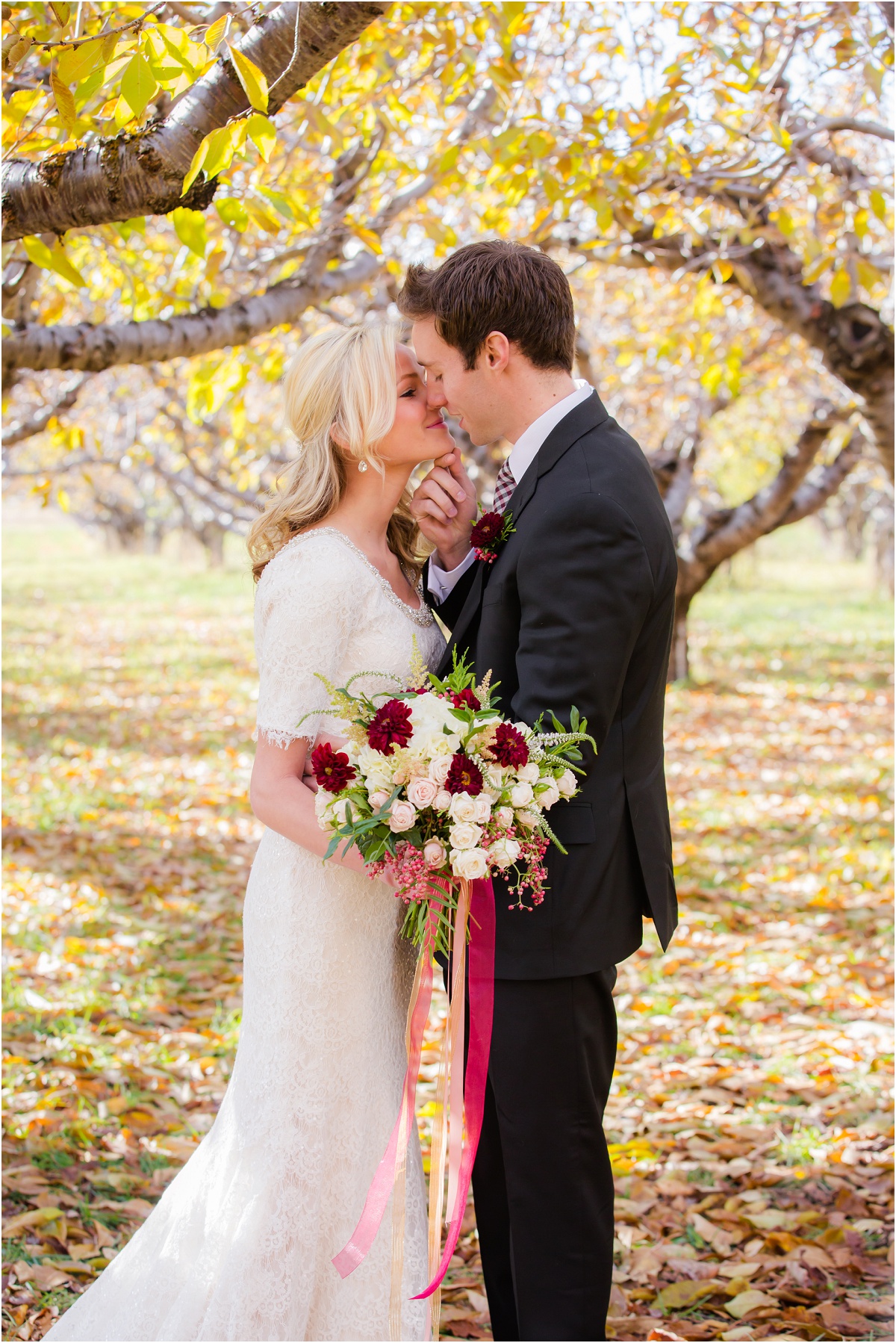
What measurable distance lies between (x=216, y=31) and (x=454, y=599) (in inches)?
59.2

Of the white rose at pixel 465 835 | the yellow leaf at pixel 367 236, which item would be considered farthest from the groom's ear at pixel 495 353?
the yellow leaf at pixel 367 236

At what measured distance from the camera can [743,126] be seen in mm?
5855

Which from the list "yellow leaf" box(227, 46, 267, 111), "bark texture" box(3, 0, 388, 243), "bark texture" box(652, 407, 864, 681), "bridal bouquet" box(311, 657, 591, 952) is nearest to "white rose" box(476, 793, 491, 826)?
"bridal bouquet" box(311, 657, 591, 952)

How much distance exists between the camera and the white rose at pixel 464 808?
211 cm

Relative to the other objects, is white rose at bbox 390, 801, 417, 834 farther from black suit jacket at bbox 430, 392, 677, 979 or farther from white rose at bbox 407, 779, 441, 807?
black suit jacket at bbox 430, 392, 677, 979

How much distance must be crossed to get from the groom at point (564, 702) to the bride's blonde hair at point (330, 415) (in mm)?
221

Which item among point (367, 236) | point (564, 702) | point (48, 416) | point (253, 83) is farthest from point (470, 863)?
point (48, 416)

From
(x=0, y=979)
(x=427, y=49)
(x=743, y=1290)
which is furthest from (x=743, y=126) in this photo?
(x=0, y=979)

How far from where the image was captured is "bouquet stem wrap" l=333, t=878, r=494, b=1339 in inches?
96.1

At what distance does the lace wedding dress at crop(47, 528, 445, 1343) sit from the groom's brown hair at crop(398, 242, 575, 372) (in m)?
0.61

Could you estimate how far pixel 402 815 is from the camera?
7.06ft

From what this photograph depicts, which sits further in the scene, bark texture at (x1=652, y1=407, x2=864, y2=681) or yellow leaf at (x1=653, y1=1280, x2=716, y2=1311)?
bark texture at (x1=652, y1=407, x2=864, y2=681)

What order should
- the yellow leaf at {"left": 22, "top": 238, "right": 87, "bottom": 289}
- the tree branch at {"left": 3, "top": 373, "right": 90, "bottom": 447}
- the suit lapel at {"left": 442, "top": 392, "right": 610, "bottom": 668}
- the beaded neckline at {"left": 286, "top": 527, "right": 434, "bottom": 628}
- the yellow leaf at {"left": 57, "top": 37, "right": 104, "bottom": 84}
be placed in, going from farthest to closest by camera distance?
the tree branch at {"left": 3, "top": 373, "right": 90, "bottom": 447} → the yellow leaf at {"left": 22, "top": 238, "right": 87, "bottom": 289} → the beaded neckline at {"left": 286, "top": 527, "right": 434, "bottom": 628} → the suit lapel at {"left": 442, "top": 392, "right": 610, "bottom": 668} → the yellow leaf at {"left": 57, "top": 37, "right": 104, "bottom": 84}

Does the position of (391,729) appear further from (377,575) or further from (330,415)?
(330,415)
